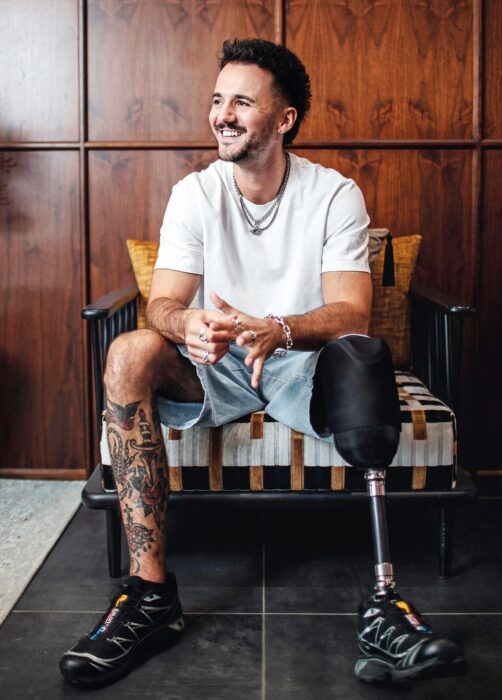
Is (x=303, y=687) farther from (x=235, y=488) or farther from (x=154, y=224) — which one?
(x=154, y=224)

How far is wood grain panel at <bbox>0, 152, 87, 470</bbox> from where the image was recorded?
290 cm

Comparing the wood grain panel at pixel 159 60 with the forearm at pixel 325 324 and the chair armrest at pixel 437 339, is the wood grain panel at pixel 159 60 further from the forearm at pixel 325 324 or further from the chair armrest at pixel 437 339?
the forearm at pixel 325 324

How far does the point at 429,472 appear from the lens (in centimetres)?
197

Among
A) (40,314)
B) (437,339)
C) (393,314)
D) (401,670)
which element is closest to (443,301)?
(437,339)

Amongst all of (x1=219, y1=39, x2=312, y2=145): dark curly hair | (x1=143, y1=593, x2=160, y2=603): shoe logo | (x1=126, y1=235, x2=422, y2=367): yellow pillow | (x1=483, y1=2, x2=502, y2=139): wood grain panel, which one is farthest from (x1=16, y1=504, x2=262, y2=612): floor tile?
(x1=483, y1=2, x2=502, y2=139): wood grain panel

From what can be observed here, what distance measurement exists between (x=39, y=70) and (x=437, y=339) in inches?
67.3

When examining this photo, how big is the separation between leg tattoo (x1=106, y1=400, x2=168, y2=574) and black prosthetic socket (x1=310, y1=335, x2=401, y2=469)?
41 centimetres

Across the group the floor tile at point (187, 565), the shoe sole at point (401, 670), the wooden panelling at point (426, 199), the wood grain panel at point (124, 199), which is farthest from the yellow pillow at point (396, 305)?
the shoe sole at point (401, 670)

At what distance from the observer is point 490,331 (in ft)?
9.64

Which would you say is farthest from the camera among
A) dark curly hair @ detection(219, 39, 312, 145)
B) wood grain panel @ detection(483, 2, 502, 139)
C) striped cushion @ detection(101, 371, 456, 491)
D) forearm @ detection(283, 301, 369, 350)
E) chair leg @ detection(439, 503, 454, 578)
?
wood grain panel @ detection(483, 2, 502, 139)

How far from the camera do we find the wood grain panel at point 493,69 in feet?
9.15

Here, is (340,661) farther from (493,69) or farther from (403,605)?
(493,69)

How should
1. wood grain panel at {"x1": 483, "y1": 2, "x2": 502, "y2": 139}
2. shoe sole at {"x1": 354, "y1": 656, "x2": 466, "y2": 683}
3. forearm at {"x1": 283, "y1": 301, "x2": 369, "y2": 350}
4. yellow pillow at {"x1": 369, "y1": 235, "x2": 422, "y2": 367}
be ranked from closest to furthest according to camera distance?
1. shoe sole at {"x1": 354, "y1": 656, "x2": 466, "y2": 683}
2. forearm at {"x1": 283, "y1": 301, "x2": 369, "y2": 350}
3. yellow pillow at {"x1": 369, "y1": 235, "x2": 422, "y2": 367}
4. wood grain panel at {"x1": 483, "y1": 2, "x2": 502, "y2": 139}

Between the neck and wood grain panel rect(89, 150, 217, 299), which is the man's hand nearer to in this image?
the neck
